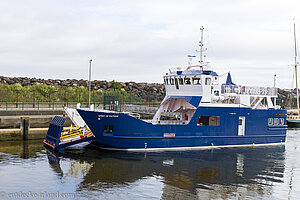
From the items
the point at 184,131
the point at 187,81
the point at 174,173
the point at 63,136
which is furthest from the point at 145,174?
the point at 187,81

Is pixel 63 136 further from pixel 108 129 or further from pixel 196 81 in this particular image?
pixel 196 81

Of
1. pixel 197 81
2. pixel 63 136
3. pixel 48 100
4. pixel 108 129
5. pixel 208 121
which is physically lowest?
pixel 63 136

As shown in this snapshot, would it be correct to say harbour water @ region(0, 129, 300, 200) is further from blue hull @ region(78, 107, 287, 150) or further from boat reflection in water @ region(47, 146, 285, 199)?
blue hull @ region(78, 107, 287, 150)

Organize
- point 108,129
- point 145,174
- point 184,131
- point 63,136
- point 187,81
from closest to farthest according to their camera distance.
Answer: point 145,174
point 108,129
point 63,136
point 184,131
point 187,81

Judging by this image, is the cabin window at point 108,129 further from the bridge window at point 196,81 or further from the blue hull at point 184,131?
the bridge window at point 196,81

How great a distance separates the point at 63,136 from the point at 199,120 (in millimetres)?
9282

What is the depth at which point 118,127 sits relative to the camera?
21.7 metres

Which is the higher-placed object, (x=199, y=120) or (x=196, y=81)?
(x=196, y=81)

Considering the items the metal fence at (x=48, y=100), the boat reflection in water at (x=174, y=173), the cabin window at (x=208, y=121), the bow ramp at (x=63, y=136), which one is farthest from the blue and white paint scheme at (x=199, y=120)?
the metal fence at (x=48, y=100)

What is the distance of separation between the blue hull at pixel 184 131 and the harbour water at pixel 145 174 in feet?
2.46

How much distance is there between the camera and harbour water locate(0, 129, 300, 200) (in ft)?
48.2

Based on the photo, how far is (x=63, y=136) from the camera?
2275 cm

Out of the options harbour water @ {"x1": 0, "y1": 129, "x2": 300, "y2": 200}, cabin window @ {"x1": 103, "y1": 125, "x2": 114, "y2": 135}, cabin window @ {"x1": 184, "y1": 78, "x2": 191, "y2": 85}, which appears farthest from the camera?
cabin window @ {"x1": 184, "y1": 78, "x2": 191, "y2": 85}

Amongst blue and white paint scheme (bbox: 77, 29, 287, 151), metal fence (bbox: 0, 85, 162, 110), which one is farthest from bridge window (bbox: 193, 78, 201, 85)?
metal fence (bbox: 0, 85, 162, 110)
